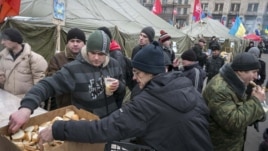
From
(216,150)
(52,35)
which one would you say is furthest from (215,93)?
(52,35)

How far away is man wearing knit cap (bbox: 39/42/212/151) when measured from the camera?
59.6 inches

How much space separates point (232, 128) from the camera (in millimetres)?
2312

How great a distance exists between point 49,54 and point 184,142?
6.52 metres

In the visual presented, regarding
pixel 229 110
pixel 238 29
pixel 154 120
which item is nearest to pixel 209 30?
pixel 238 29

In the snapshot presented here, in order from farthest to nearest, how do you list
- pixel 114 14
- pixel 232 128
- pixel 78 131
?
pixel 114 14, pixel 232 128, pixel 78 131

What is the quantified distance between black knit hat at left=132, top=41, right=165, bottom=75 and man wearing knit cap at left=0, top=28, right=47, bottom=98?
246 centimetres

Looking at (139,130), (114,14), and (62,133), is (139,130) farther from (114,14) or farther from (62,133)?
(114,14)

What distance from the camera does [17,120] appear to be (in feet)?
5.58

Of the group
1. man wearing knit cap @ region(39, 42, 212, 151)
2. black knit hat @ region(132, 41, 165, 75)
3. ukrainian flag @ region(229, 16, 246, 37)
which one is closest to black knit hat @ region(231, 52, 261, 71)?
man wearing knit cap @ region(39, 42, 212, 151)

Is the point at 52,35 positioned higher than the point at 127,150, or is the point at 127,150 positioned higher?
the point at 52,35

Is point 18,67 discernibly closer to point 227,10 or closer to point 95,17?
point 95,17

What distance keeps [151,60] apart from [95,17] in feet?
24.2

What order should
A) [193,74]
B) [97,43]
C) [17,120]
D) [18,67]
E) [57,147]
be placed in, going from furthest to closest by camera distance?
[193,74] < [18,67] < [97,43] < [17,120] < [57,147]

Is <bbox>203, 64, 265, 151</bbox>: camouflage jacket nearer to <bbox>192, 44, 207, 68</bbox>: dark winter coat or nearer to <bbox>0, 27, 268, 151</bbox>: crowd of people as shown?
<bbox>0, 27, 268, 151</bbox>: crowd of people
